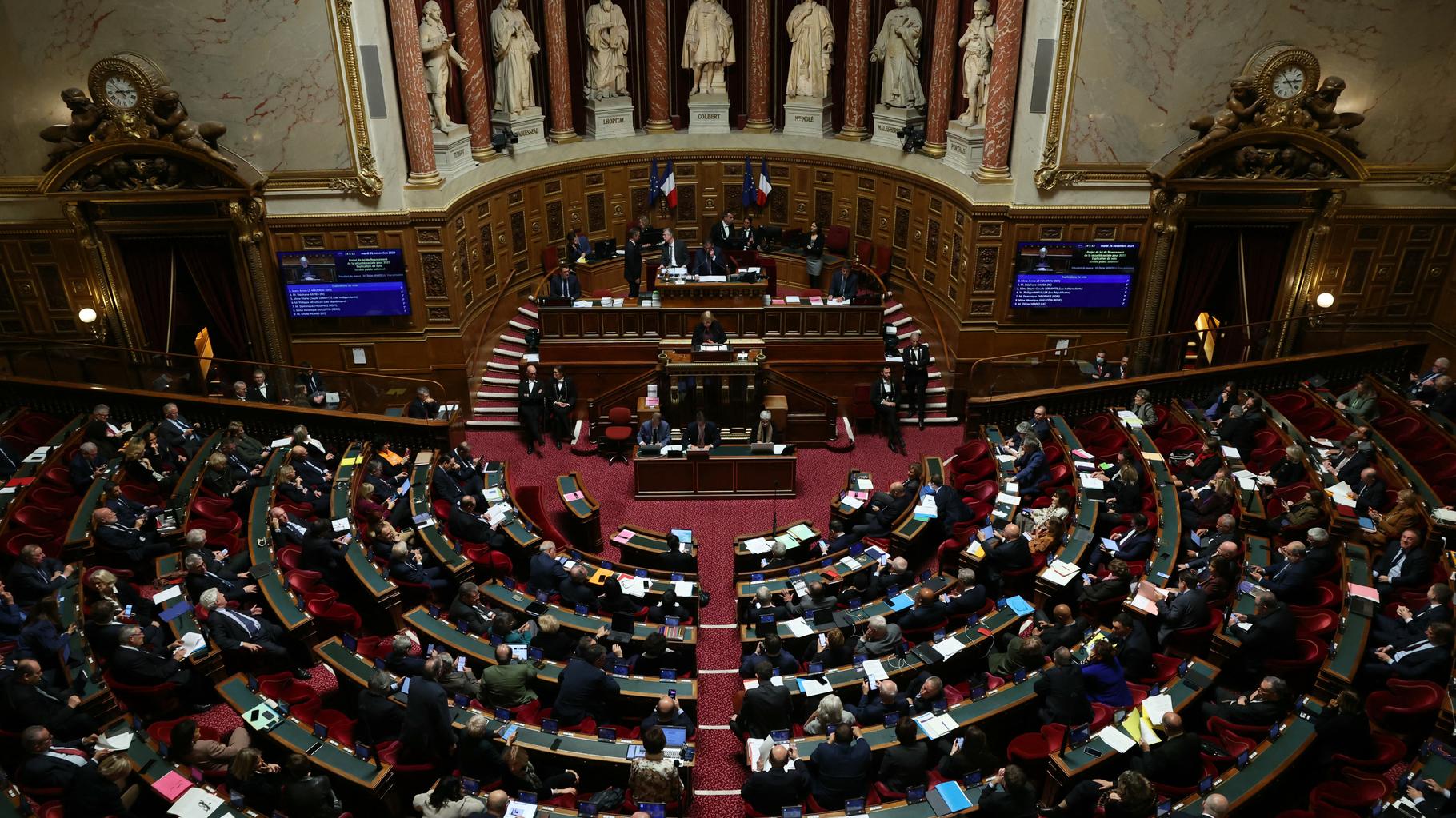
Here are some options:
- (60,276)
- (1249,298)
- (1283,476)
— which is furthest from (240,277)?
(1249,298)

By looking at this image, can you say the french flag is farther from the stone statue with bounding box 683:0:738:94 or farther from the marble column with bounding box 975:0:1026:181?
the marble column with bounding box 975:0:1026:181

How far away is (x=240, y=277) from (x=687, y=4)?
11.1m

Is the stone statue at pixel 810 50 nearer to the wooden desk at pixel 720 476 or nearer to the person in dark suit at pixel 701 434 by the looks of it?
the person in dark suit at pixel 701 434

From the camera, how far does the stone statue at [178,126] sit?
15.4 m

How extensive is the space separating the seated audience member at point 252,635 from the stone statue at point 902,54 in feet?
51.1

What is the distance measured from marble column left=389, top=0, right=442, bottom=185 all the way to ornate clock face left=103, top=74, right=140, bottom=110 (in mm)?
3898

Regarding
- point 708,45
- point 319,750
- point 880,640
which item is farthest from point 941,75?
point 319,750

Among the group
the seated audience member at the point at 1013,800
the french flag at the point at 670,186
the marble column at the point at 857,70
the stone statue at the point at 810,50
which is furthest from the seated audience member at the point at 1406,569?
the french flag at the point at 670,186

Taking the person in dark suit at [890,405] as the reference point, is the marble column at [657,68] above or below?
above

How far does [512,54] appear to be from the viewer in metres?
20.1

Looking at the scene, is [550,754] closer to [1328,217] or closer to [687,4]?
[1328,217]

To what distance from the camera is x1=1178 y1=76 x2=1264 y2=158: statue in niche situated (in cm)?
1572

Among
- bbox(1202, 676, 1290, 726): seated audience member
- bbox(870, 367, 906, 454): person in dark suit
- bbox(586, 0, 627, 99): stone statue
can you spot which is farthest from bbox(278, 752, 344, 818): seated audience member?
bbox(586, 0, 627, 99): stone statue

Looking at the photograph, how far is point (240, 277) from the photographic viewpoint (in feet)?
55.4
